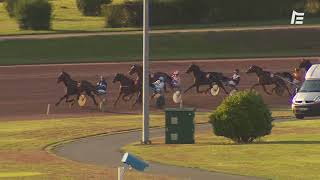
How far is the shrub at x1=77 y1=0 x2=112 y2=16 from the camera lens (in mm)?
87750

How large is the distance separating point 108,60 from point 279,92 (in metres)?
14.2

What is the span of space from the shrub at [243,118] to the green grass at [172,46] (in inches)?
1195

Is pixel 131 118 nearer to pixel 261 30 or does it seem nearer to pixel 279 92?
pixel 279 92

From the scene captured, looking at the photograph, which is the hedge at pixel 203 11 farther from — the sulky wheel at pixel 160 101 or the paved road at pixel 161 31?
the sulky wheel at pixel 160 101

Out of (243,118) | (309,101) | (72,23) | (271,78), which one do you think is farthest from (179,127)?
(72,23)

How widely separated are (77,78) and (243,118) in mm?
25877

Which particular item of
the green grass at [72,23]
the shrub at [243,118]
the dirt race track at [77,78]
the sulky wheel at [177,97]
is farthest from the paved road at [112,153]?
the green grass at [72,23]

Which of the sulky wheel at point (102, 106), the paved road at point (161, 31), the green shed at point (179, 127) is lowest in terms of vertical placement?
the sulky wheel at point (102, 106)

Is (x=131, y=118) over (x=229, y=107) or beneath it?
beneath

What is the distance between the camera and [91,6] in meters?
88.4

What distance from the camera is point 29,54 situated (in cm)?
6116

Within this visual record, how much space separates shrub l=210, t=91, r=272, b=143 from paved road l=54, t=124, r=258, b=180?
348cm

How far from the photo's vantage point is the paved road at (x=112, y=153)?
21359 mm

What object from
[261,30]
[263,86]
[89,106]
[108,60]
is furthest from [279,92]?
[261,30]
